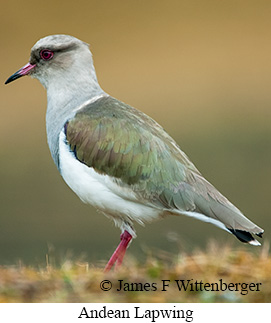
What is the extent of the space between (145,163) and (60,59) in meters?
1.46

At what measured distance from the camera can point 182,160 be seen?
691 cm

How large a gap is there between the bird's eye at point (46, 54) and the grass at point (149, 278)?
206 cm

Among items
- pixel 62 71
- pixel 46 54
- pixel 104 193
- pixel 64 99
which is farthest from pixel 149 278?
pixel 46 54

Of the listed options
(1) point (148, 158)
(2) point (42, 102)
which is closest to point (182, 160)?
(1) point (148, 158)

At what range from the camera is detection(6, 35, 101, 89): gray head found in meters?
7.55

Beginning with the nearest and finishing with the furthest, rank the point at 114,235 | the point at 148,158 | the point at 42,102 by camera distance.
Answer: the point at 148,158, the point at 114,235, the point at 42,102

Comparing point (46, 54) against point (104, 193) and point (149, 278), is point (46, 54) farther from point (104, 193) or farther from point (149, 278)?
point (149, 278)

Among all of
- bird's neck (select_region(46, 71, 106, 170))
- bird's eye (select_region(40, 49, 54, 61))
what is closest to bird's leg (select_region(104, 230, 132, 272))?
bird's neck (select_region(46, 71, 106, 170))

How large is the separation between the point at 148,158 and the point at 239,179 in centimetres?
689

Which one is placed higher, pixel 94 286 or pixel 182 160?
pixel 182 160

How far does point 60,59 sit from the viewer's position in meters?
7.56

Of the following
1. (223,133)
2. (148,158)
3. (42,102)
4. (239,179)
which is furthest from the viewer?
(42,102)

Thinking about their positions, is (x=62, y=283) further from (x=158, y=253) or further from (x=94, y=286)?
(x=158, y=253)

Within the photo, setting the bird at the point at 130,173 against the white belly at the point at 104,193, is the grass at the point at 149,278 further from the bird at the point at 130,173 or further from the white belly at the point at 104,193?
the white belly at the point at 104,193
